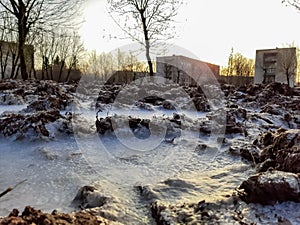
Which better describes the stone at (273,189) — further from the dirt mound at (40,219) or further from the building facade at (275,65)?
the building facade at (275,65)

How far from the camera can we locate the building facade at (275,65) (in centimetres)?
3109

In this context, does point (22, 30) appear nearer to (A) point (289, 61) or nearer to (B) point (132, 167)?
(B) point (132, 167)

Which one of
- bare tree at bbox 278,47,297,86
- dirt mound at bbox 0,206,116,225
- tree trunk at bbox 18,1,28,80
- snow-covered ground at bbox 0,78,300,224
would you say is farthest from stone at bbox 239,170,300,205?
bare tree at bbox 278,47,297,86

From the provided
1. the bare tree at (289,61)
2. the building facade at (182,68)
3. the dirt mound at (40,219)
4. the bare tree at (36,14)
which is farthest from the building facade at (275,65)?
the dirt mound at (40,219)

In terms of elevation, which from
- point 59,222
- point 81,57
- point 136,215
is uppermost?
point 81,57

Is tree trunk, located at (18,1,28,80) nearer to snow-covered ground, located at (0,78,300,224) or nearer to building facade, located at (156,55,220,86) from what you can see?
building facade, located at (156,55,220,86)

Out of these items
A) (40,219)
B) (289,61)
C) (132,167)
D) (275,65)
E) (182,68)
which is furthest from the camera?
(275,65)

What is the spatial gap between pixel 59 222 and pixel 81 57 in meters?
32.0

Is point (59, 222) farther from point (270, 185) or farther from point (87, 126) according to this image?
point (87, 126)

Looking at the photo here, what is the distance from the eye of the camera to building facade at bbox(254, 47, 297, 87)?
102ft

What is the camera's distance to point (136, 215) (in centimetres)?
193

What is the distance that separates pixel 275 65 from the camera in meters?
36.4

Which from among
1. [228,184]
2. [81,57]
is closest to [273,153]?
[228,184]

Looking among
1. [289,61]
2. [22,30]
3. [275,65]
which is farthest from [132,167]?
[275,65]
